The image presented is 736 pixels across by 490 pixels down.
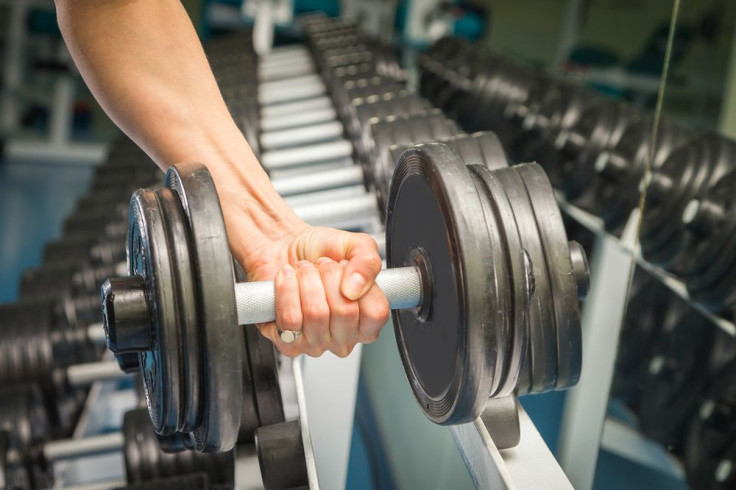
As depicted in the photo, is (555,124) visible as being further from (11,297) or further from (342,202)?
(11,297)

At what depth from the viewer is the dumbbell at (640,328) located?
1.38 meters

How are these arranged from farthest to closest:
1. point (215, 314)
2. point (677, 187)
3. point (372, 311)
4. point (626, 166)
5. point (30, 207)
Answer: point (30, 207) → point (626, 166) → point (677, 187) → point (372, 311) → point (215, 314)

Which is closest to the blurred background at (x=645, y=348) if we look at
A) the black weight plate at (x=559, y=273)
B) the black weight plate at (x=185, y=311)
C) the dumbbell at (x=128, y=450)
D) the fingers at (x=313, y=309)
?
the black weight plate at (x=559, y=273)

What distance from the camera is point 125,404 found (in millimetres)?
1587

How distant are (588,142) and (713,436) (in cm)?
84

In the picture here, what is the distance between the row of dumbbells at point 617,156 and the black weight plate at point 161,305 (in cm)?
56

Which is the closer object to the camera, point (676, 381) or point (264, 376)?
point (264, 376)

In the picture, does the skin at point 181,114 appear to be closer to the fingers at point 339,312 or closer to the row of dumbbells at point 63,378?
the fingers at point 339,312

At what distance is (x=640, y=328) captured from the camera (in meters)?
1.53

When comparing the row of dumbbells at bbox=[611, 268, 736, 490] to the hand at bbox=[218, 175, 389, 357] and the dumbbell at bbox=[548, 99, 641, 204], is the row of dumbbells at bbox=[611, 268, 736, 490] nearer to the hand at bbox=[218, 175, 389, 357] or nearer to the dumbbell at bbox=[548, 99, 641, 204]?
the dumbbell at bbox=[548, 99, 641, 204]

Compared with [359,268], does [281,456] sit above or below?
below

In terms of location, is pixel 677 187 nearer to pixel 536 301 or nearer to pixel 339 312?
pixel 536 301

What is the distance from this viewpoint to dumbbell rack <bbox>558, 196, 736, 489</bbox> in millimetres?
1047

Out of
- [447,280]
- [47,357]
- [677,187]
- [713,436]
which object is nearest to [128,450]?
[47,357]
